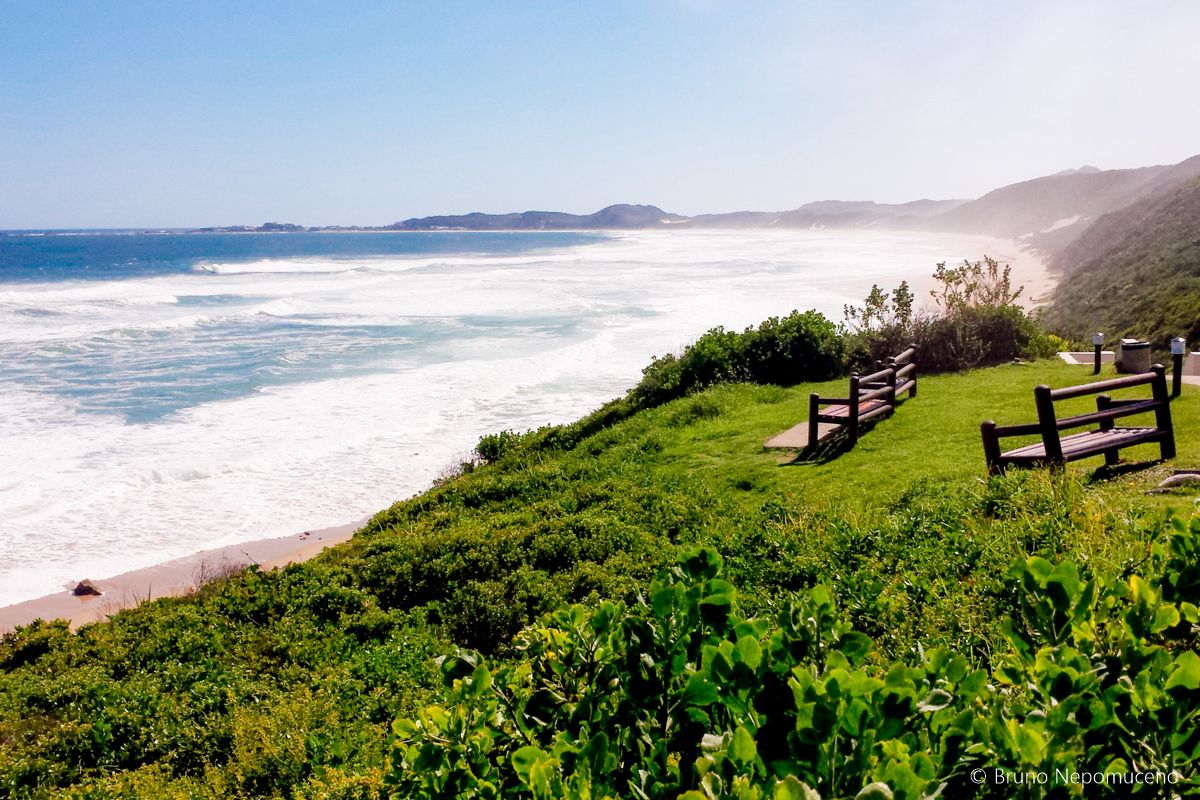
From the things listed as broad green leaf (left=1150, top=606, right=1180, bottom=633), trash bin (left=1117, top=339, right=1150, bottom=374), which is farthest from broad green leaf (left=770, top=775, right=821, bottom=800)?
trash bin (left=1117, top=339, right=1150, bottom=374)

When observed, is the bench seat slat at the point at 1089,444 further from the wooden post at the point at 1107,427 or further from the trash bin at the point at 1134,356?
the trash bin at the point at 1134,356

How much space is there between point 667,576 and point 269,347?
3291 cm

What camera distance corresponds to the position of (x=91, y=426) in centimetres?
2047

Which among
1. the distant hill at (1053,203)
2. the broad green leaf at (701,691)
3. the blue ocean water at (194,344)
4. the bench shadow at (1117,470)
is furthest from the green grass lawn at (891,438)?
the distant hill at (1053,203)

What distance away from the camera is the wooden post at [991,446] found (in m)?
7.79

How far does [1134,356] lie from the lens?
13508 millimetres

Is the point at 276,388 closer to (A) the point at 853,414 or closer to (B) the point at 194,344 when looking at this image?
(B) the point at 194,344

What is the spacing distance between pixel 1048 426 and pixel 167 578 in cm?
1220

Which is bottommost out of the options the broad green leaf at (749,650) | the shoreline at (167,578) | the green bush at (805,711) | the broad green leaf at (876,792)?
the shoreline at (167,578)

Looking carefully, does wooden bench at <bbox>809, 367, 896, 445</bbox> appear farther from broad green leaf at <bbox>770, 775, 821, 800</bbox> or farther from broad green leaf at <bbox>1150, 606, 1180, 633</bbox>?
broad green leaf at <bbox>770, 775, 821, 800</bbox>

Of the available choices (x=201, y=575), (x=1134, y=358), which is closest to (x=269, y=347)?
(x=201, y=575)

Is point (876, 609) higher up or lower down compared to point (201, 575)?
higher up

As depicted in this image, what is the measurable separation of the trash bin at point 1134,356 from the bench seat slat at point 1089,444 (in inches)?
239

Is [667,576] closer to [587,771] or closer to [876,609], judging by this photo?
[587,771]
